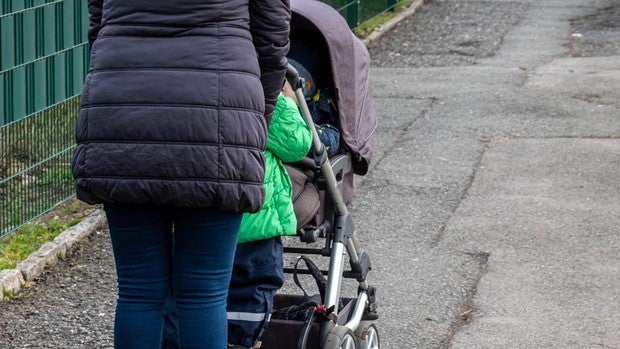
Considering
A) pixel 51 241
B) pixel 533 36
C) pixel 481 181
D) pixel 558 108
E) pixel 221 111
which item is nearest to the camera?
pixel 221 111

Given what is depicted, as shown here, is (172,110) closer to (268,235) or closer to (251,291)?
(268,235)

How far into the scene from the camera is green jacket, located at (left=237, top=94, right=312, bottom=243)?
13.2ft

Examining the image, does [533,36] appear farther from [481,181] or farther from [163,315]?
[163,315]

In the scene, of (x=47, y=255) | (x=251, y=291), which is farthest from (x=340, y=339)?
(x=47, y=255)

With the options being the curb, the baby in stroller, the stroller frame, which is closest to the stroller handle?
the stroller frame

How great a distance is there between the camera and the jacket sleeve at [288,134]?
4030 mm

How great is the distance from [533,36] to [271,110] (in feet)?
32.3

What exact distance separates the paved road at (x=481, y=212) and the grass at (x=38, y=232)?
191 mm

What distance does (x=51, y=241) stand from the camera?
21.1 feet

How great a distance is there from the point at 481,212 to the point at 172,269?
3781mm

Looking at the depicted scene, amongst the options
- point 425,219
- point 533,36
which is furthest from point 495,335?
point 533,36

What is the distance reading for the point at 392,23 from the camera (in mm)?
13781

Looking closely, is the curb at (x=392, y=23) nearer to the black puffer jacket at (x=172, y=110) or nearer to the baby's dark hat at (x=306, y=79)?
the baby's dark hat at (x=306, y=79)

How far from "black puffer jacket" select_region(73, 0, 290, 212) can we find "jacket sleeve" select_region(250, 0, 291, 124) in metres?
0.10
